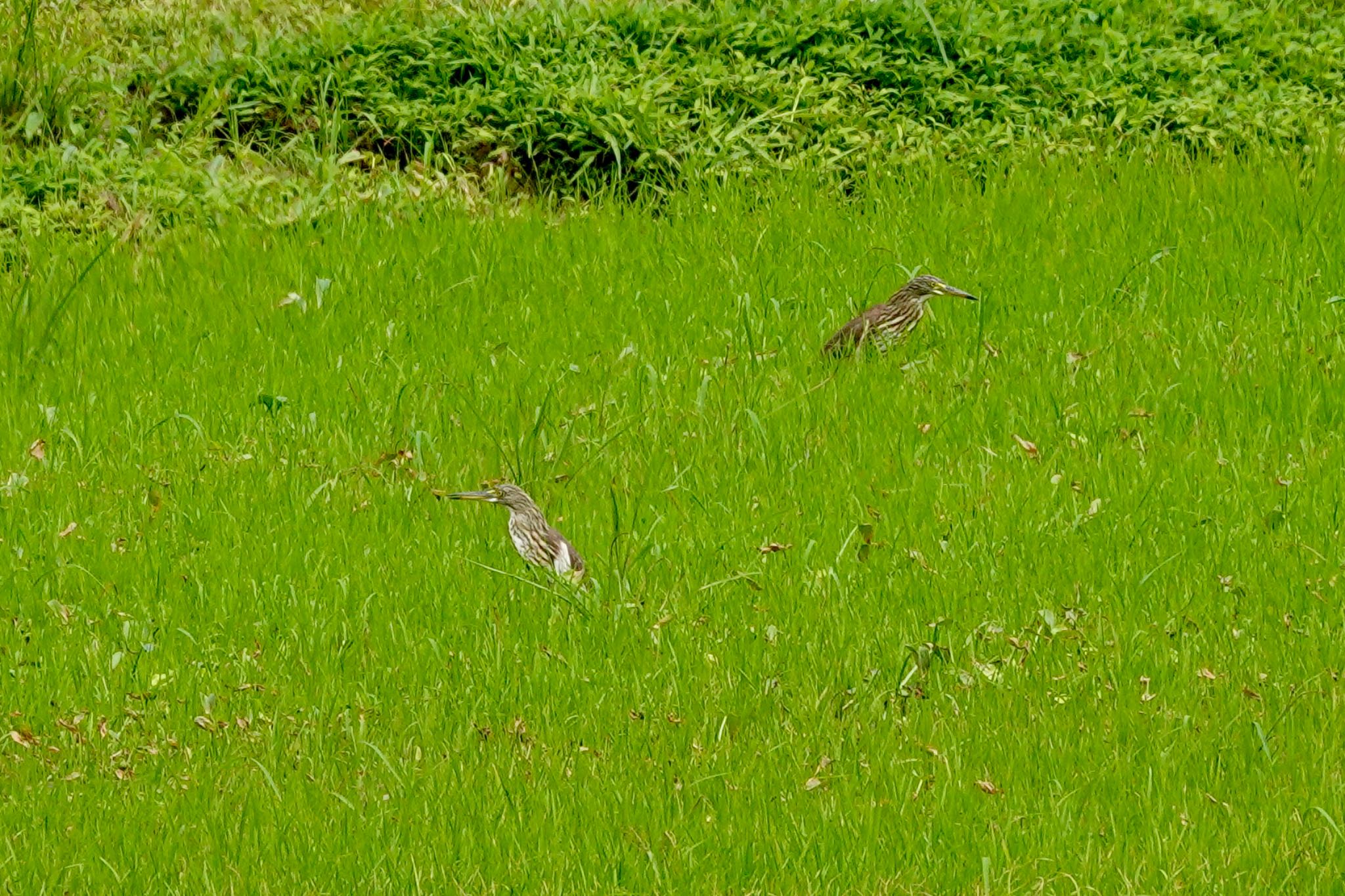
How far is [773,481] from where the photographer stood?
22.7 ft

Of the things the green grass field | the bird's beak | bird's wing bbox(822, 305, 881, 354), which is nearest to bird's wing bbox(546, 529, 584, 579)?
the green grass field

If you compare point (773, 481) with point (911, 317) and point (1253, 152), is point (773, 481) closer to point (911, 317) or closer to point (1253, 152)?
point (911, 317)

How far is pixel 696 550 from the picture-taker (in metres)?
6.38

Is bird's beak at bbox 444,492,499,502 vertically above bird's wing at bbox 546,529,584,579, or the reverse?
bird's wing at bbox 546,529,584,579

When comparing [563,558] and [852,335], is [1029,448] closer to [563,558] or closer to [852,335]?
[852,335]

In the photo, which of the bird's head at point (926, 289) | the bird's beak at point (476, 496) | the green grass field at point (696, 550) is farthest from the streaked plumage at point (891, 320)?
the bird's beak at point (476, 496)

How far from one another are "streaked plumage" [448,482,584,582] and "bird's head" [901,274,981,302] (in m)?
2.28

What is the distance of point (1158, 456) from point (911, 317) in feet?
4.84

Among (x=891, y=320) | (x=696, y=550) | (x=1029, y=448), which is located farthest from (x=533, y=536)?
(x=891, y=320)

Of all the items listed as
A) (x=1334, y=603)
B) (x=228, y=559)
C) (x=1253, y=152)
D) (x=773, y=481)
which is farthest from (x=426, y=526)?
(x=1253, y=152)

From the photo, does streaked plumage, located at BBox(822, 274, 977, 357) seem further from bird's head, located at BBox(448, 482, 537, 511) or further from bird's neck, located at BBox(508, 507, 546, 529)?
bird's neck, located at BBox(508, 507, 546, 529)

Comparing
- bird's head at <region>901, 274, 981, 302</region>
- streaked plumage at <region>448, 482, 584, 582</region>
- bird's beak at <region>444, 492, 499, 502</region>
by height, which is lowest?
bird's beak at <region>444, 492, 499, 502</region>

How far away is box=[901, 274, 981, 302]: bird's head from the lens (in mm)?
8055

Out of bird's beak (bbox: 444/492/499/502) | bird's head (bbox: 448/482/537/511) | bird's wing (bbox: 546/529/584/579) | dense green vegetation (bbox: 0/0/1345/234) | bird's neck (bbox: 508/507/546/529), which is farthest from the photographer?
dense green vegetation (bbox: 0/0/1345/234)
